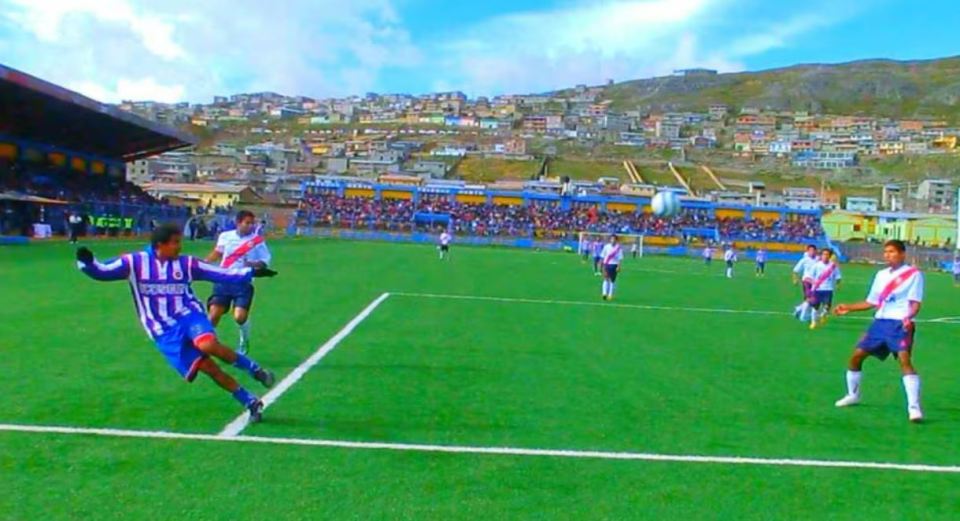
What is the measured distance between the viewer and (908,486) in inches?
277

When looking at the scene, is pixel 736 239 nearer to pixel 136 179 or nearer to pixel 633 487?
pixel 633 487

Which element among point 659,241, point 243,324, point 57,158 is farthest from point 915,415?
point 659,241

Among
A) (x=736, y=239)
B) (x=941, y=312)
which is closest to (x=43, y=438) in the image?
(x=941, y=312)

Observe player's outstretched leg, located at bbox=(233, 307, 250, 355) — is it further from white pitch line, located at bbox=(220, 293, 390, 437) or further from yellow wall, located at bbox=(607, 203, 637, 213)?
yellow wall, located at bbox=(607, 203, 637, 213)

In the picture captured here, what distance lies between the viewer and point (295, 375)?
35.5 ft

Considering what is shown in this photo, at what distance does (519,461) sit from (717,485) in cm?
143

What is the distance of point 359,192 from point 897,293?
8844cm

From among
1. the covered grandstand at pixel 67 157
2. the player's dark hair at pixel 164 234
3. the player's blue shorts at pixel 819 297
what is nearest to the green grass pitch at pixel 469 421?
the player's dark hair at pixel 164 234

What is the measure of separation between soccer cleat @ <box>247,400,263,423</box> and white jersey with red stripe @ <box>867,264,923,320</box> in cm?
606

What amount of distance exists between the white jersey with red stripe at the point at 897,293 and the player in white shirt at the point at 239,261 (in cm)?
686

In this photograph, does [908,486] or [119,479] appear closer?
[119,479]

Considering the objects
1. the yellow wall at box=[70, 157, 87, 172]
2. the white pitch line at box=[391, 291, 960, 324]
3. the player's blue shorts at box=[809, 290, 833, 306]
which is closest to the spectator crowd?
the yellow wall at box=[70, 157, 87, 172]

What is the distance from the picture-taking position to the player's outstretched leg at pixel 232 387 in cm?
797

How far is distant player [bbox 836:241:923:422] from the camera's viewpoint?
9.70 m
